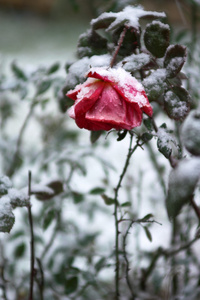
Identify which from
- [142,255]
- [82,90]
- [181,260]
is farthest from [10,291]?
[82,90]

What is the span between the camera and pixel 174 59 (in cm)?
49

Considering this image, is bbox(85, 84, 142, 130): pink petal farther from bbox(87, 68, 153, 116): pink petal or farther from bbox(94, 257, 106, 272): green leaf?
bbox(94, 257, 106, 272): green leaf

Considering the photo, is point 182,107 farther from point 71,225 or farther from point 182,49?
point 71,225

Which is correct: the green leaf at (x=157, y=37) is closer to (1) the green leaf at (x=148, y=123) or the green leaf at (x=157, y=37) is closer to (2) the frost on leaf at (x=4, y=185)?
(1) the green leaf at (x=148, y=123)

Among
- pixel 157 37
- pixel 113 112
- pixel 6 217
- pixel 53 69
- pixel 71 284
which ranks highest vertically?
→ pixel 53 69

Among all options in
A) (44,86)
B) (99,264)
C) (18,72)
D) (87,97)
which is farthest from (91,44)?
(99,264)

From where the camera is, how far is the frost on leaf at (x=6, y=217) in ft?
1.53

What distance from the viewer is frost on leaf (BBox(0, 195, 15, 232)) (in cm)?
47

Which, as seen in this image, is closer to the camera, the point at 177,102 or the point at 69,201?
the point at 177,102

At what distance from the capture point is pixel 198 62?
101 centimetres

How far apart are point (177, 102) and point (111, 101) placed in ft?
0.37

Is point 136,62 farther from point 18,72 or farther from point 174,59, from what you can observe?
point 18,72

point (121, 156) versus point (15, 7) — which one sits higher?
point (15, 7)

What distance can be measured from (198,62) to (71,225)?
2.10 ft
